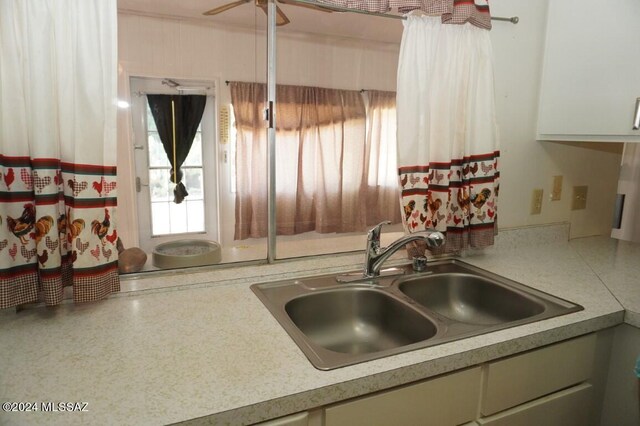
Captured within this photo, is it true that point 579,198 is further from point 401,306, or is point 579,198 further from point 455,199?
point 401,306

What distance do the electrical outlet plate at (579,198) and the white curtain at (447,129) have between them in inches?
26.8

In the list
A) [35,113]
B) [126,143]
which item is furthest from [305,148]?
[35,113]

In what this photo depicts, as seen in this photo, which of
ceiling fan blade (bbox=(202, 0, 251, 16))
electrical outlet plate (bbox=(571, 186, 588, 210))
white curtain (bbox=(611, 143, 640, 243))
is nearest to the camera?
ceiling fan blade (bbox=(202, 0, 251, 16))

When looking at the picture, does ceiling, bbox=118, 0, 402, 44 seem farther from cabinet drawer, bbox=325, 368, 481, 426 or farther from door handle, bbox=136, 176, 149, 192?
cabinet drawer, bbox=325, 368, 481, 426

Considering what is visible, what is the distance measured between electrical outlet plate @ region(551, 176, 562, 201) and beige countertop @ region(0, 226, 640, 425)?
59 centimetres

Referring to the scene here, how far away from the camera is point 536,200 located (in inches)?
74.5

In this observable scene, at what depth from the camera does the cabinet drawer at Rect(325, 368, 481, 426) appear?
34.5 inches

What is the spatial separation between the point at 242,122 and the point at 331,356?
1.33 metres

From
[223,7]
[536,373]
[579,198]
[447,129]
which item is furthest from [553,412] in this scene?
[223,7]

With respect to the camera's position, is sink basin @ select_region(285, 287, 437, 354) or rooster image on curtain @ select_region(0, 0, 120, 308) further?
sink basin @ select_region(285, 287, 437, 354)

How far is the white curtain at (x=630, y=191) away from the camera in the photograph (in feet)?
6.91

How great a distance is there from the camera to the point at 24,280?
3.35ft

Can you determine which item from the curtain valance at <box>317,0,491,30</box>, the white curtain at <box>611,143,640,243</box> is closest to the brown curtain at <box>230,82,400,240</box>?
the curtain valance at <box>317,0,491,30</box>

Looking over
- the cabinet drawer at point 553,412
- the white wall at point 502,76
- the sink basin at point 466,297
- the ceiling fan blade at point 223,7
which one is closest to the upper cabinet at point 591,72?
the white wall at point 502,76
